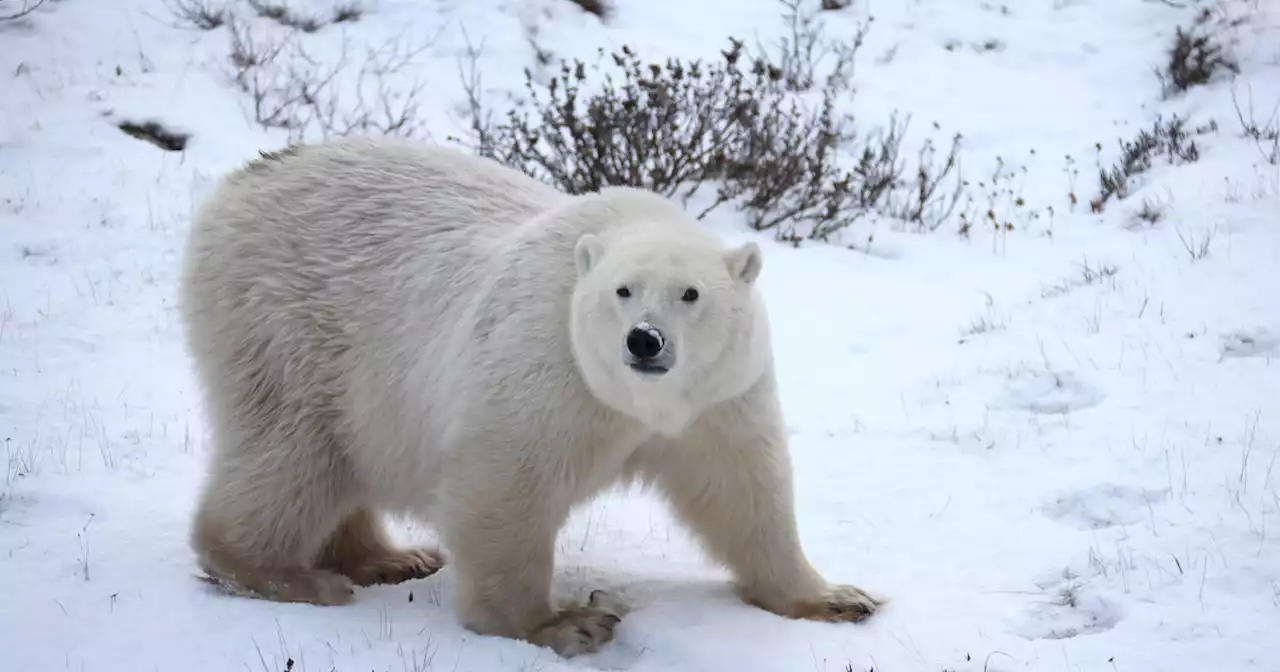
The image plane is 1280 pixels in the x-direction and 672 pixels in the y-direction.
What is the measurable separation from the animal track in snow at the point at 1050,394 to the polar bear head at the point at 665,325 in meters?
2.61

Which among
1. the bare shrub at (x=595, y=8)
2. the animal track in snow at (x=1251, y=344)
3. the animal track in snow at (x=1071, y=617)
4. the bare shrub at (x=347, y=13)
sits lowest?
the bare shrub at (x=347, y=13)

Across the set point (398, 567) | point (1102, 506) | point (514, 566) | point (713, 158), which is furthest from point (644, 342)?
point (713, 158)

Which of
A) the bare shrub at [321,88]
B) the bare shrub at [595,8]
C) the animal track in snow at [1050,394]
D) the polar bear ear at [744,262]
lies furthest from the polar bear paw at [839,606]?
the bare shrub at [595,8]

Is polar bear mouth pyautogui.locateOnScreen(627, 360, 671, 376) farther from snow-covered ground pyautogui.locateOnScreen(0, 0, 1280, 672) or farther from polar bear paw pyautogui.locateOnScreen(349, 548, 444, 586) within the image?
polar bear paw pyautogui.locateOnScreen(349, 548, 444, 586)

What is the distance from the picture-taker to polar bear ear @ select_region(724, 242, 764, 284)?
3.58 metres

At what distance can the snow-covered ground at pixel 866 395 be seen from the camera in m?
3.72

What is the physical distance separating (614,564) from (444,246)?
1364 mm

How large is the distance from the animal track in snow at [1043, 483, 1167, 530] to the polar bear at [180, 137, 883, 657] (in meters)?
1.06

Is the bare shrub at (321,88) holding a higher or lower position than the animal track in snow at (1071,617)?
lower

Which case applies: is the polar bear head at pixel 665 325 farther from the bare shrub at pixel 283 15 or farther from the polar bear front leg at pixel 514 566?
the bare shrub at pixel 283 15

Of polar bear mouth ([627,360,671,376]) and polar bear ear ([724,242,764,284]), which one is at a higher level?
polar bear ear ([724,242,764,284])

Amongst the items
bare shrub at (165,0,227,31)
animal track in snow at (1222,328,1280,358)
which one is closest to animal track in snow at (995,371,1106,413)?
animal track in snow at (1222,328,1280,358)

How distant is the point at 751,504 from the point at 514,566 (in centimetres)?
82

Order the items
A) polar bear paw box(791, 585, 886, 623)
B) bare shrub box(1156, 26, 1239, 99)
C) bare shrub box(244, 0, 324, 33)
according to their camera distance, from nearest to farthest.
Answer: polar bear paw box(791, 585, 886, 623) < bare shrub box(1156, 26, 1239, 99) < bare shrub box(244, 0, 324, 33)
